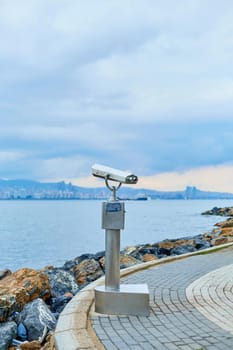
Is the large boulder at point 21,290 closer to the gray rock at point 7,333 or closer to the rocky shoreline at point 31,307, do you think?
the rocky shoreline at point 31,307

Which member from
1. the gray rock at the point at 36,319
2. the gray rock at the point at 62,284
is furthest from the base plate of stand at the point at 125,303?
the gray rock at the point at 62,284

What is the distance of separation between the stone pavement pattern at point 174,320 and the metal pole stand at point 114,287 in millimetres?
123

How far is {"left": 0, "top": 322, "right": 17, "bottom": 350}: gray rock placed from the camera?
257 inches

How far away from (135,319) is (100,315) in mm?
410

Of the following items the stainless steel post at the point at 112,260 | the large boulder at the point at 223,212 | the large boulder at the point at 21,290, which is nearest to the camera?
the stainless steel post at the point at 112,260

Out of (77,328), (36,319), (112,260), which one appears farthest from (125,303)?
(36,319)

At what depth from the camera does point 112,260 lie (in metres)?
6.07

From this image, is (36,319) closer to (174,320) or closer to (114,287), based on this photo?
(114,287)

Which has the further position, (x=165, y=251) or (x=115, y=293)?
(x=165, y=251)

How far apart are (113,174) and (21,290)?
10.7 feet

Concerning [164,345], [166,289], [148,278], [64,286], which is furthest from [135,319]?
[64,286]

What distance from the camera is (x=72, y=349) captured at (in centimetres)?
461

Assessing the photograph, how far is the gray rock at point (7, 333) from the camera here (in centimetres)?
654

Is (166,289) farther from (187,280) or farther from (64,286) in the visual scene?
(64,286)
